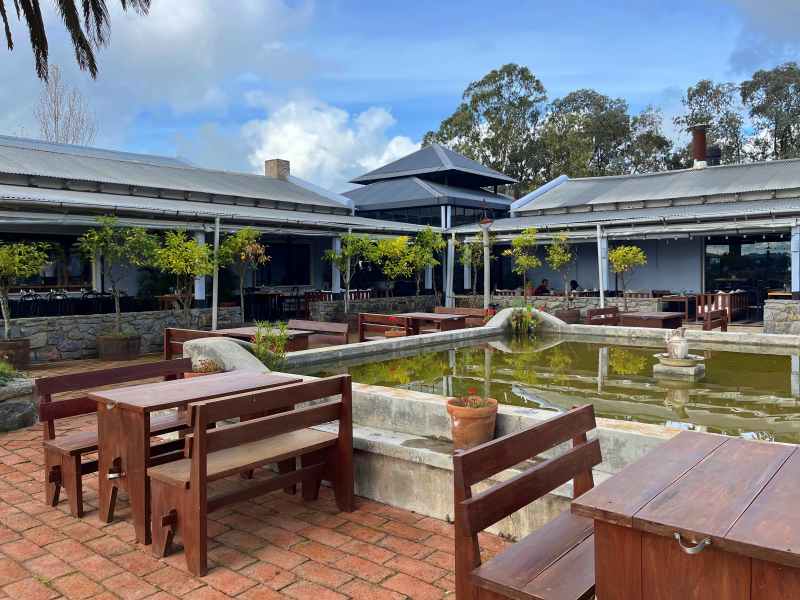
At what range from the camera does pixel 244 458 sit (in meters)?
4.07

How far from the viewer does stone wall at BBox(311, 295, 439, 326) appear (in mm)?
17391

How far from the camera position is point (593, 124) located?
41.6m

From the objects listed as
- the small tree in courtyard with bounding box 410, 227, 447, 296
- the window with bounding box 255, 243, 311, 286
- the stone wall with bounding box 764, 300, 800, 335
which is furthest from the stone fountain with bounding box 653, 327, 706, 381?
the window with bounding box 255, 243, 311, 286

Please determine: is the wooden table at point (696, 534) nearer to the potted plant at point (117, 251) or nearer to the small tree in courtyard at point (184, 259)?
the potted plant at point (117, 251)

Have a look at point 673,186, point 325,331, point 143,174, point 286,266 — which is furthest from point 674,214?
point 143,174

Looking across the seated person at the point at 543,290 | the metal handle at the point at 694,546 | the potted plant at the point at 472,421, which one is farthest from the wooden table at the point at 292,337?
the seated person at the point at 543,290

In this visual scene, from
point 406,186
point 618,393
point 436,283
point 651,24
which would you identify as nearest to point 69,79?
point 406,186

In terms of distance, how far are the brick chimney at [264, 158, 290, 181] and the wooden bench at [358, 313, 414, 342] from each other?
14967 millimetres

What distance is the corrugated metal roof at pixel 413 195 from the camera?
85.4 ft

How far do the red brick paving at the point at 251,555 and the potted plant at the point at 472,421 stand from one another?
589 mm

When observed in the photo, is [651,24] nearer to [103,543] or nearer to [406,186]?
[406,186]

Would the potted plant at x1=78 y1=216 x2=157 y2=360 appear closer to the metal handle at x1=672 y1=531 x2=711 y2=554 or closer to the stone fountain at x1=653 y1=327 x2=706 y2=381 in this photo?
the stone fountain at x1=653 y1=327 x2=706 y2=381

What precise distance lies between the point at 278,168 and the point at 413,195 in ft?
17.8

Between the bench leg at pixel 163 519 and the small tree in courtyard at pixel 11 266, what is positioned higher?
the small tree in courtyard at pixel 11 266
